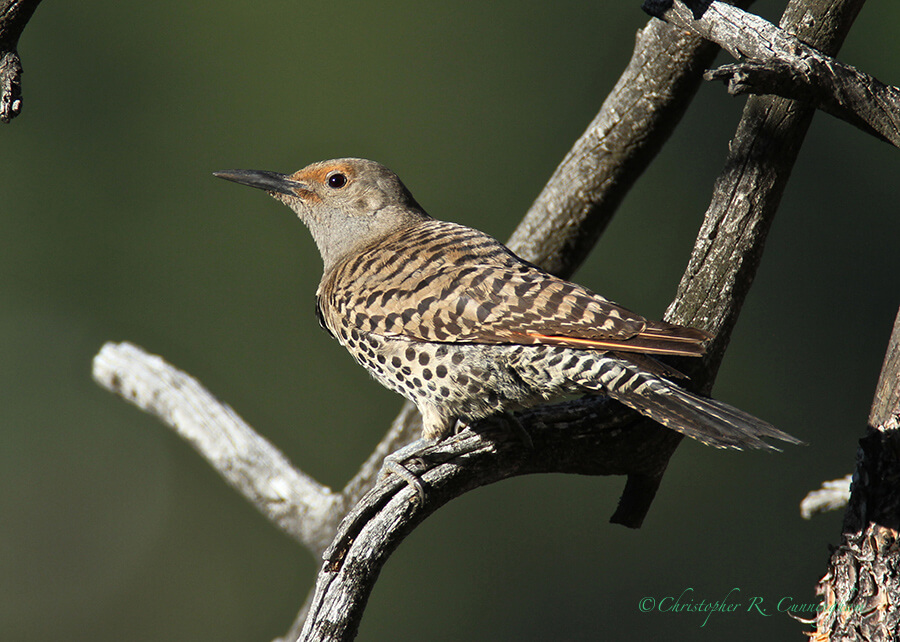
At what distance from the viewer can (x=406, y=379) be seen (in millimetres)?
2449

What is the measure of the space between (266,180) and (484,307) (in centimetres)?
111

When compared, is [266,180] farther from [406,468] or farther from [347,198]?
[406,468]

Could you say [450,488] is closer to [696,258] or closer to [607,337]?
[607,337]

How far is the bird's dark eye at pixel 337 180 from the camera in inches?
120

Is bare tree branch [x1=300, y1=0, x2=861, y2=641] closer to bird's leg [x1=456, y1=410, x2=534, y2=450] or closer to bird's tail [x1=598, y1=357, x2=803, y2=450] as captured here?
bird's leg [x1=456, y1=410, x2=534, y2=450]

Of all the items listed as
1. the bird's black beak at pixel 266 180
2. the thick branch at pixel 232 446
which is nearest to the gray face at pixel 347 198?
the bird's black beak at pixel 266 180

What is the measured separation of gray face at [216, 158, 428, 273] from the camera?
3.03 m

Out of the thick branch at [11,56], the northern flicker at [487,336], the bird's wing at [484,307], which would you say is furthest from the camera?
the bird's wing at [484,307]

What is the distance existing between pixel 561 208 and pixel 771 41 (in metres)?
1.10

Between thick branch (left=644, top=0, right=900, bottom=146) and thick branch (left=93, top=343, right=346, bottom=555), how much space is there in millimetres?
1892

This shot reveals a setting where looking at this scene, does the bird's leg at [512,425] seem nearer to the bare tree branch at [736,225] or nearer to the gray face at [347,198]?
the bare tree branch at [736,225]

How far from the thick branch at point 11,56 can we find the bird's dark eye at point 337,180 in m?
1.31

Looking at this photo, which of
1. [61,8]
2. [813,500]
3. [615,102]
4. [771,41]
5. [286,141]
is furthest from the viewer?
[61,8]

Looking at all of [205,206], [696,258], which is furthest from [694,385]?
[205,206]
